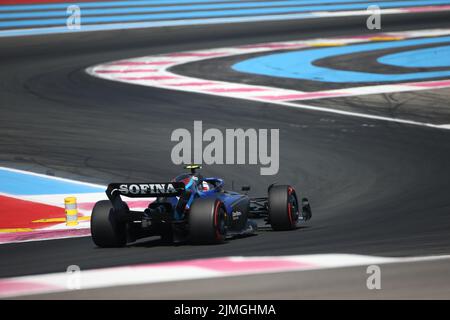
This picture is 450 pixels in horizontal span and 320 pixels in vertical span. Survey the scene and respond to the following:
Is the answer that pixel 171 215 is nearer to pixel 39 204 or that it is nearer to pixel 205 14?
pixel 39 204

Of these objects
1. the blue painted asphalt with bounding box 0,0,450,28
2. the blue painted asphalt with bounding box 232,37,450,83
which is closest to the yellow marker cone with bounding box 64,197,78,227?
the blue painted asphalt with bounding box 232,37,450,83

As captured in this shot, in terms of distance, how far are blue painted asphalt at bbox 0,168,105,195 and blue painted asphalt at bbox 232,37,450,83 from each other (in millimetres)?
10084

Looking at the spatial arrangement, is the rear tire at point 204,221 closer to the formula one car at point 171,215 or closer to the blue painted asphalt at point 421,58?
the formula one car at point 171,215

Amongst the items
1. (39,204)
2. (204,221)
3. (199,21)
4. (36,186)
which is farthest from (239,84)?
(204,221)

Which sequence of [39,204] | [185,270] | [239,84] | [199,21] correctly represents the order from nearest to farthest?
[185,270] < [39,204] < [239,84] < [199,21]

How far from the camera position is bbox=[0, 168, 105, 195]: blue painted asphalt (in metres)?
14.4

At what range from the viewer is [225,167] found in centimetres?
1588

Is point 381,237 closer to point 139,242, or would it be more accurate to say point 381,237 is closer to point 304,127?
point 139,242

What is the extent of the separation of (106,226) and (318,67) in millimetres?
15472

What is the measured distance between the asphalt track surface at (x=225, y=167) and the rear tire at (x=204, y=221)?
0.41 ft

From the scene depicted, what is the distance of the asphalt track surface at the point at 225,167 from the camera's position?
403 inches

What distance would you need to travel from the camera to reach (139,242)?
1146 cm

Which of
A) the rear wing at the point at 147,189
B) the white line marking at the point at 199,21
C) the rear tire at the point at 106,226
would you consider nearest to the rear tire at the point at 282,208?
the rear wing at the point at 147,189
